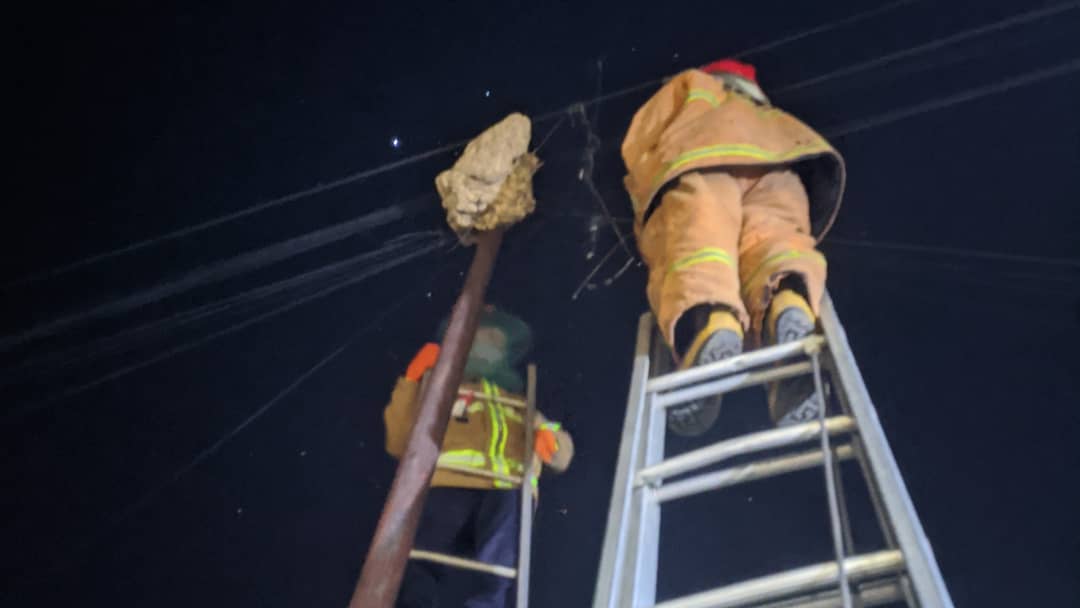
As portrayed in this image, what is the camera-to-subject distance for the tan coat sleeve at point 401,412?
120 inches

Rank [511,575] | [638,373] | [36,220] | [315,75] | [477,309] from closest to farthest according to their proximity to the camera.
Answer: [638,373] < [511,575] < [477,309] < [315,75] < [36,220]

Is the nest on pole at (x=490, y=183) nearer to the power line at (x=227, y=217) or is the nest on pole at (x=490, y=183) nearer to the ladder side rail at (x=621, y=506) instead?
the power line at (x=227, y=217)

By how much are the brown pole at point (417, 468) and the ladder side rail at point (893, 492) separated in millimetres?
1233

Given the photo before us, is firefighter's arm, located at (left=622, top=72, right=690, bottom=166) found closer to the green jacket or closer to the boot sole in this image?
the boot sole

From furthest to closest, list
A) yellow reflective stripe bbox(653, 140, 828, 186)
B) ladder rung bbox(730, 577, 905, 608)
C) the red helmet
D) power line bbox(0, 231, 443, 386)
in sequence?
power line bbox(0, 231, 443, 386) < the red helmet < yellow reflective stripe bbox(653, 140, 828, 186) < ladder rung bbox(730, 577, 905, 608)

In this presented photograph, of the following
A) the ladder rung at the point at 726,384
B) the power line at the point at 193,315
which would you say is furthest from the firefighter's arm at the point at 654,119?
the power line at the point at 193,315

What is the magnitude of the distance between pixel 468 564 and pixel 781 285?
1.27 m

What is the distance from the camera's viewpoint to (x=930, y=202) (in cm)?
354

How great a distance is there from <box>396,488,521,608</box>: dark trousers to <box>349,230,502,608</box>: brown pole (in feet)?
0.97

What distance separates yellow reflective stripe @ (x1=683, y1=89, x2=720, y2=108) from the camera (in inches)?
97.7

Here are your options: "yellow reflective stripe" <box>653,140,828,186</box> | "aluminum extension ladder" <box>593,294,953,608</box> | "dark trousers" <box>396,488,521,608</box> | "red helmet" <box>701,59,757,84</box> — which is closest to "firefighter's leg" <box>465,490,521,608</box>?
"dark trousers" <box>396,488,521,608</box>

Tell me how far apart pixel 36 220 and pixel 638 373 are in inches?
142

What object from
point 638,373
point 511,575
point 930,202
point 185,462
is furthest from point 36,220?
point 930,202

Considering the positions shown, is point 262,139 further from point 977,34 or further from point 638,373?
point 977,34
